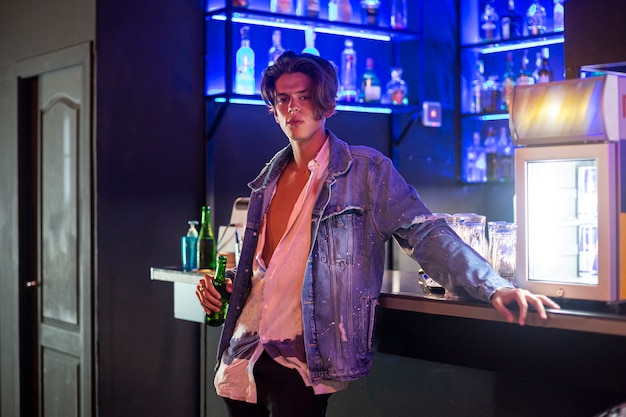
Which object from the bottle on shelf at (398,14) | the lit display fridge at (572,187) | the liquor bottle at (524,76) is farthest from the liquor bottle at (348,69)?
the lit display fridge at (572,187)

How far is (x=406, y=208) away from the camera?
91.1 inches

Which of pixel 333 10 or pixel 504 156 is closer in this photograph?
pixel 333 10

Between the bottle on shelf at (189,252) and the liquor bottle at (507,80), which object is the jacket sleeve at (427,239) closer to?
the bottle on shelf at (189,252)

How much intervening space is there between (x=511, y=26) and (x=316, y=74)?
10.0 feet

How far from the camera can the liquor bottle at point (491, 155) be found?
17.6ft

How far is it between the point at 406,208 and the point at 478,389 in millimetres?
637

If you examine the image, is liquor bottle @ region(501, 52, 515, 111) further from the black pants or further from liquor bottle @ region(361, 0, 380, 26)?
the black pants

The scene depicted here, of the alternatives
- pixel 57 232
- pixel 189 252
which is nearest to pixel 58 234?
pixel 57 232

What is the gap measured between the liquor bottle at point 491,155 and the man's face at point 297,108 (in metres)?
3.12

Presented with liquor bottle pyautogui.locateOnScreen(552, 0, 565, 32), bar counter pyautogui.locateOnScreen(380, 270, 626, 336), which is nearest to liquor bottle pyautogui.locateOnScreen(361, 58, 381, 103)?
liquor bottle pyautogui.locateOnScreen(552, 0, 565, 32)

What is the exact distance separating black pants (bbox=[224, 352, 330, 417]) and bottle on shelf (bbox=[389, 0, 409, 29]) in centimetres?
326

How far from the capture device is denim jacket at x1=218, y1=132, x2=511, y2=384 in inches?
89.5

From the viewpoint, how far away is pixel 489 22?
530cm

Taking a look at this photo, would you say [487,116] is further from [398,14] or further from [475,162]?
[398,14]
